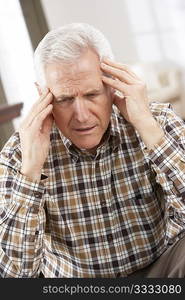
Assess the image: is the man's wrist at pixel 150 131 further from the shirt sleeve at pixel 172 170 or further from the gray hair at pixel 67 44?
the gray hair at pixel 67 44

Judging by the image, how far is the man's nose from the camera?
47.3 inches

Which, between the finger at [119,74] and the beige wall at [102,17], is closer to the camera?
the finger at [119,74]

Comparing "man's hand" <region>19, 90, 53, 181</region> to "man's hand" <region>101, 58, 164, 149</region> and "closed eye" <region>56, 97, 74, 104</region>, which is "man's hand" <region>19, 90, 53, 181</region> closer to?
"closed eye" <region>56, 97, 74, 104</region>

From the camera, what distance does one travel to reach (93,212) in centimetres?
129

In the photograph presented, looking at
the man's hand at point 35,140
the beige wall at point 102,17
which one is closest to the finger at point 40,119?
the man's hand at point 35,140

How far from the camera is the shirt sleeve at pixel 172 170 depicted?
1.20 metres

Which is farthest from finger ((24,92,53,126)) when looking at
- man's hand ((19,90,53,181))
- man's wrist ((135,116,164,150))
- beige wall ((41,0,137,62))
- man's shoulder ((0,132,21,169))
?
beige wall ((41,0,137,62))

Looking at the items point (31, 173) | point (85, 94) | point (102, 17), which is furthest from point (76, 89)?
point (102, 17)

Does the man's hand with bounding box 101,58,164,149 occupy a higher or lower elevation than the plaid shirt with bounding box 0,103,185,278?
higher

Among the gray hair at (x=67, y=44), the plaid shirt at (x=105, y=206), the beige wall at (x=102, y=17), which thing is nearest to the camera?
the gray hair at (x=67, y=44)

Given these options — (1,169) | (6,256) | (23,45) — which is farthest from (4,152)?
(23,45)

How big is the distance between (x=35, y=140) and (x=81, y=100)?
162mm

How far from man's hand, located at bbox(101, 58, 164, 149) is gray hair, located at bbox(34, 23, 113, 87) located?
56 mm

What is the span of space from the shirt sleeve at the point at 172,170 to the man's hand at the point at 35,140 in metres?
0.29
